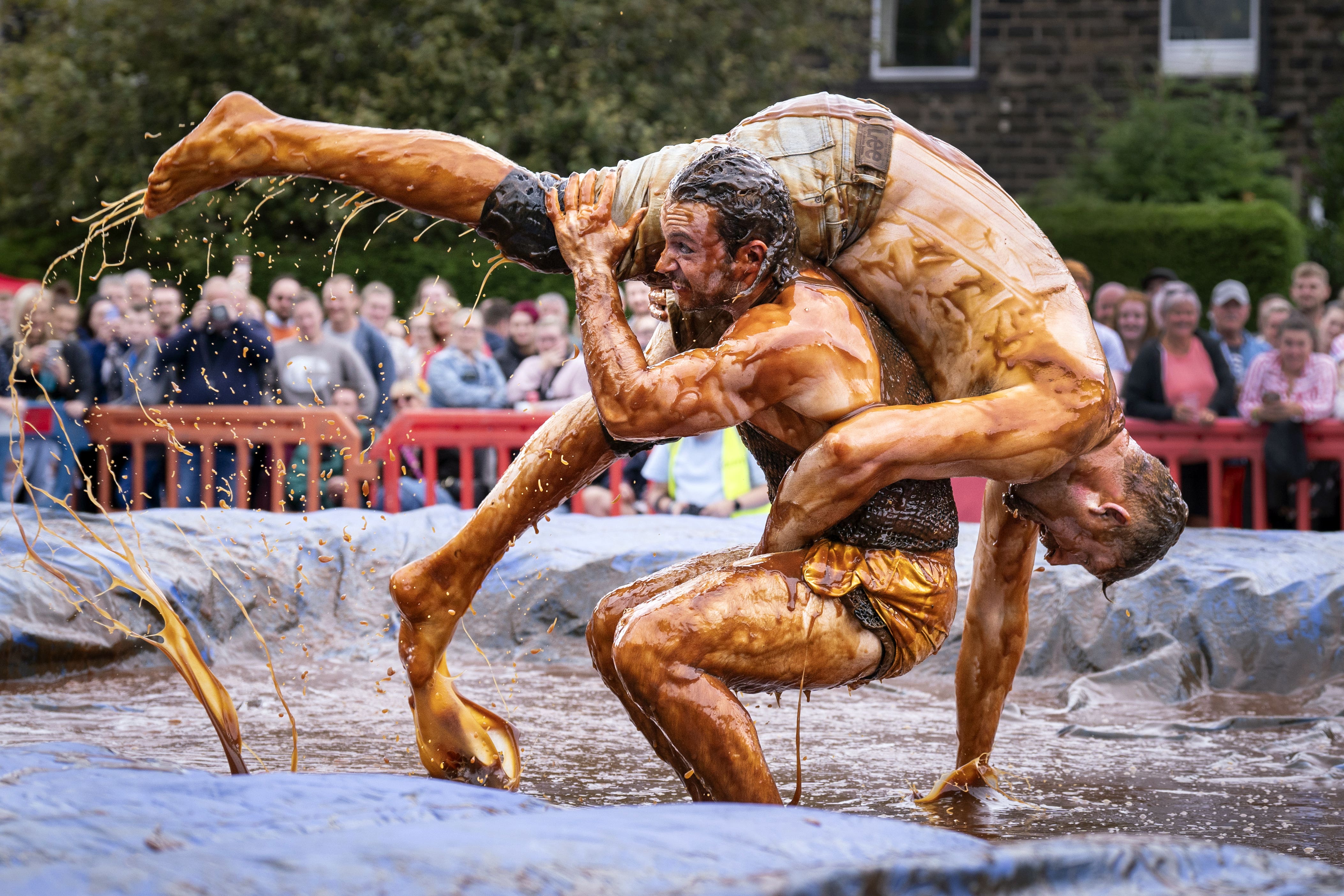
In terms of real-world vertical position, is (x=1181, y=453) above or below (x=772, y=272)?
below

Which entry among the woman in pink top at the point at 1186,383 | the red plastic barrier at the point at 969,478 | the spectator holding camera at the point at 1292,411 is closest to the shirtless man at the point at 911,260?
the red plastic barrier at the point at 969,478

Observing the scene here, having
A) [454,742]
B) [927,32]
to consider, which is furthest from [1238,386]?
[927,32]

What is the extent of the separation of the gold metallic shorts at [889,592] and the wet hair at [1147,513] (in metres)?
0.45

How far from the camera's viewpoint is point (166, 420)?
725 centimetres

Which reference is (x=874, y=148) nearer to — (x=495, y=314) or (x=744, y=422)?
(x=744, y=422)

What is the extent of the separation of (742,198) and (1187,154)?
45.6 feet

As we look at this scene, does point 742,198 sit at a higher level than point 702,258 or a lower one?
higher

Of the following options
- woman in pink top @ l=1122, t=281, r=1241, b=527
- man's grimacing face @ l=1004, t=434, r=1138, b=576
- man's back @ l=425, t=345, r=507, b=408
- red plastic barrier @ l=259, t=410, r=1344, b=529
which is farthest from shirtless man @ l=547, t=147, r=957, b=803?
man's back @ l=425, t=345, r=507, b=408

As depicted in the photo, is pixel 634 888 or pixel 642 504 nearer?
pixel 634 888

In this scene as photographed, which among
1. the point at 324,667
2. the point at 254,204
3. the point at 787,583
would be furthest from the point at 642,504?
the point at 254,204

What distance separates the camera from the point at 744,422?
2980mm

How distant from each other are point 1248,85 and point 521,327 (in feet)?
36.6

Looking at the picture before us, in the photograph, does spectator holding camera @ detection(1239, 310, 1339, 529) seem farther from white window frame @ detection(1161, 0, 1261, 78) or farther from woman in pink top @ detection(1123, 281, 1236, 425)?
white window frame @ detection(1161, 0, 1261, 78)

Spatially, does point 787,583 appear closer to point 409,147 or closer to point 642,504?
point 409,147
